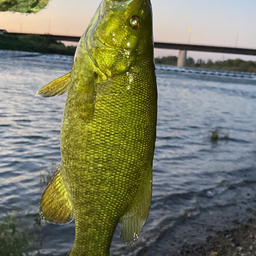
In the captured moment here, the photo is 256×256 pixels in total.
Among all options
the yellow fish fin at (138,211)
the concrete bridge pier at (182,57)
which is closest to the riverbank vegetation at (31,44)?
the concrete bridge pier at (182,57)

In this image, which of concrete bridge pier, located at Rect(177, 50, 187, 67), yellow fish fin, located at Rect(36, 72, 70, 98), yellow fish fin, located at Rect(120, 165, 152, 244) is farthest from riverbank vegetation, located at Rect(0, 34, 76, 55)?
yellow fish fin, located at Rect(120, 165, 152, 244)

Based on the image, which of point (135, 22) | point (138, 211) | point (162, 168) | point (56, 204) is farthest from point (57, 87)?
point (162, 168)

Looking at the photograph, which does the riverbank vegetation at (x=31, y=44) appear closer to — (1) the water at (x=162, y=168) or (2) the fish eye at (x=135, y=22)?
(1) the water at (x=162, y=168)

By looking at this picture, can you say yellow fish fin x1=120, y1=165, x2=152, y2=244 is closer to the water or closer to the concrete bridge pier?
the water

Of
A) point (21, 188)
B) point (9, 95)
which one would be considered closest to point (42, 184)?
point (21, 188)

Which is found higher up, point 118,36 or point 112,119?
point 118,36

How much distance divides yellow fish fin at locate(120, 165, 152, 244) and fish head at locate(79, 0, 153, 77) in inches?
27.9

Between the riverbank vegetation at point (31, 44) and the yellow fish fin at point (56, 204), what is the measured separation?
7515 cm

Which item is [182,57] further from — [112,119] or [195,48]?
[112,119]

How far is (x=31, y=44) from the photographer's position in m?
74.8

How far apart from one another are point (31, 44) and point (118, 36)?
3100 inches

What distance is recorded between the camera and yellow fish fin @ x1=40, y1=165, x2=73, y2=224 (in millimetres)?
2125

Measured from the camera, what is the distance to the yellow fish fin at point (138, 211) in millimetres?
2033

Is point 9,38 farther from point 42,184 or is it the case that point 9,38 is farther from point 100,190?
point 100,190
